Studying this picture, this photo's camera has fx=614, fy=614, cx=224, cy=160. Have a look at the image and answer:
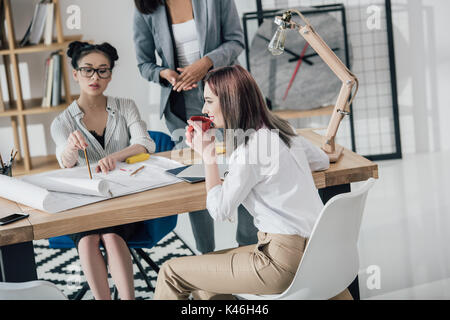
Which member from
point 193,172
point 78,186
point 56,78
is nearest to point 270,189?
point 193,172

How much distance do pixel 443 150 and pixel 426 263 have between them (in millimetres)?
2040

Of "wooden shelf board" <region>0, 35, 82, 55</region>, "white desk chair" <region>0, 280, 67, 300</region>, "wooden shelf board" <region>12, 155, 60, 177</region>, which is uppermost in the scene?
"wooden shelf board" <region>0, 35, 82, 55</region>

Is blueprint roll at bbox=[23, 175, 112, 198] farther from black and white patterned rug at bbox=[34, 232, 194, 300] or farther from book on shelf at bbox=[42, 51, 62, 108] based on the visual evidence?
book on shelf at bbox=[42, 51, 62, 108]

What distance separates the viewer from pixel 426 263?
284 cm

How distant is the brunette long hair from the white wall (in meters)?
2.55

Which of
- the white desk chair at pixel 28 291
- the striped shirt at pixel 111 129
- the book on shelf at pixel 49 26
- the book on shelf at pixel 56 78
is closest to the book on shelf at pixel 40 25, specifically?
the book on shelf at pixel 49 26

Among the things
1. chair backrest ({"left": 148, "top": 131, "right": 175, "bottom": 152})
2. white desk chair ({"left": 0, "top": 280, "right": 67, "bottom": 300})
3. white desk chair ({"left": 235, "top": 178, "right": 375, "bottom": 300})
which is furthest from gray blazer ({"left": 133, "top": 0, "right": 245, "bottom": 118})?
white desk chair ({"left": 0, "top": 280, "right": 67, "bottom": 300})

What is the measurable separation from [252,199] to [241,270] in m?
0.21

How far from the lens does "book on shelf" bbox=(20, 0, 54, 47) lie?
3646 mm

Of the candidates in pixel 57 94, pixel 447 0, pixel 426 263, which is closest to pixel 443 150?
pixel 447 0

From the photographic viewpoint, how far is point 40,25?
3688mm

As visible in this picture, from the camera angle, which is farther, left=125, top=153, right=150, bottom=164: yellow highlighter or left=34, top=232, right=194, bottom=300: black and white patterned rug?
left=34, top=232, right=194, bottom=300: black and white patterned rug

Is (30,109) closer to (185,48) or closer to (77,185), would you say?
(185,48)
